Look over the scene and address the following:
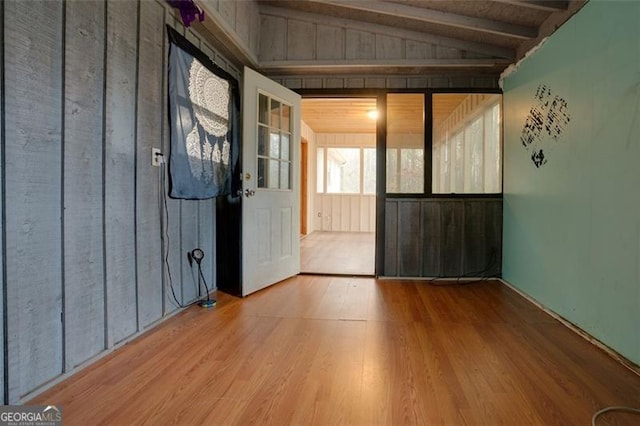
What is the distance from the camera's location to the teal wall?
6.46ft

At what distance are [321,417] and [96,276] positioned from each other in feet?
4.49

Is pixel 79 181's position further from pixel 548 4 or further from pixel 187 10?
pixel 548 4

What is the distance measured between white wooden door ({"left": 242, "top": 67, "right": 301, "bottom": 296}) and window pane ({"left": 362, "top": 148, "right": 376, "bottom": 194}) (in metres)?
5.21

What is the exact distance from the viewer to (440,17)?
328cm

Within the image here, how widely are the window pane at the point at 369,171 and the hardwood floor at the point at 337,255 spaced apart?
1.77 meters

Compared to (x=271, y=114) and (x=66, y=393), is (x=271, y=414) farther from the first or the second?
(x=271, y=114)

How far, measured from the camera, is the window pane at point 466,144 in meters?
3.95

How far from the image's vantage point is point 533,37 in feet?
10.6

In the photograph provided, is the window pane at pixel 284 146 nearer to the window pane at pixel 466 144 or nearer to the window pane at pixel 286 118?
the window pane at pixel 286 118

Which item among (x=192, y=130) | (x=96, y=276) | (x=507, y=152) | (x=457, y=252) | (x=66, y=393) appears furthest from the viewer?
(x=457, y=252)

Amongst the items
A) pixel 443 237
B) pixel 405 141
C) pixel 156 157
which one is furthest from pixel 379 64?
pixel 156 157

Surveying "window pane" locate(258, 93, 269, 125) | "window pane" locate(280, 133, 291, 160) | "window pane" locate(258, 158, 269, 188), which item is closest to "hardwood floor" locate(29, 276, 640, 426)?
"window pane" locate(258, 158, 269, 188)

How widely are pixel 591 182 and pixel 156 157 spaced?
277cm

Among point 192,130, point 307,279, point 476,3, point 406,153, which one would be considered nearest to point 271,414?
point 192,130
